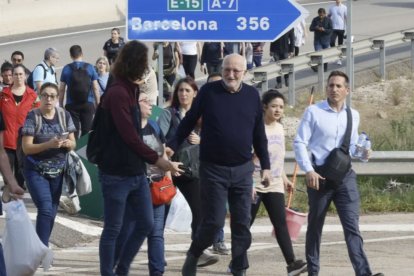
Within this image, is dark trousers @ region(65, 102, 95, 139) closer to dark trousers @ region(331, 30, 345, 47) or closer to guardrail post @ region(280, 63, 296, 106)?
guardrail post @ region(280, 63, 296, 106)

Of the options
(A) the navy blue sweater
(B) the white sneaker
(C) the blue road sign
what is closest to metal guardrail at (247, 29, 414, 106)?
(C) the blue road sign

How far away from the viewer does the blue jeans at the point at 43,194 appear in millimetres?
10883

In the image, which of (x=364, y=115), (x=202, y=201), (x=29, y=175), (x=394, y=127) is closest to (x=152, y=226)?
Result: (x=202, y=201)

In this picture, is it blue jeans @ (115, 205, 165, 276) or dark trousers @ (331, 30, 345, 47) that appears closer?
blue jeans @ (115, 205, 165, 276)

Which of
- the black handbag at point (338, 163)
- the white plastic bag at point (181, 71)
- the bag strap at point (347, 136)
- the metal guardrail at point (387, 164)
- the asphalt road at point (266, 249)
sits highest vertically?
the white plastic bag at point (181, 71)

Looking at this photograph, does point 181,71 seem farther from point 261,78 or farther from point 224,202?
point 224,202

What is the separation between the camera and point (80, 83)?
55.5 ft

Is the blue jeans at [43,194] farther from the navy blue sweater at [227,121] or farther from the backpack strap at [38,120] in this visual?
the navy blue sweater at [227,121]

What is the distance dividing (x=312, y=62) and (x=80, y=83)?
722 cm

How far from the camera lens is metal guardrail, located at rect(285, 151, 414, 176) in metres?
14.4

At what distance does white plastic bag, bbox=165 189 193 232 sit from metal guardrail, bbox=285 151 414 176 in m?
3.24

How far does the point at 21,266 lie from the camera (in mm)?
9734

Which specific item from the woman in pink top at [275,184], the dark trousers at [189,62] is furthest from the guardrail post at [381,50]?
the woman in pink top at [275,184]

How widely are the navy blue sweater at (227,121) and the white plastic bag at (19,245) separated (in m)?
1.39
